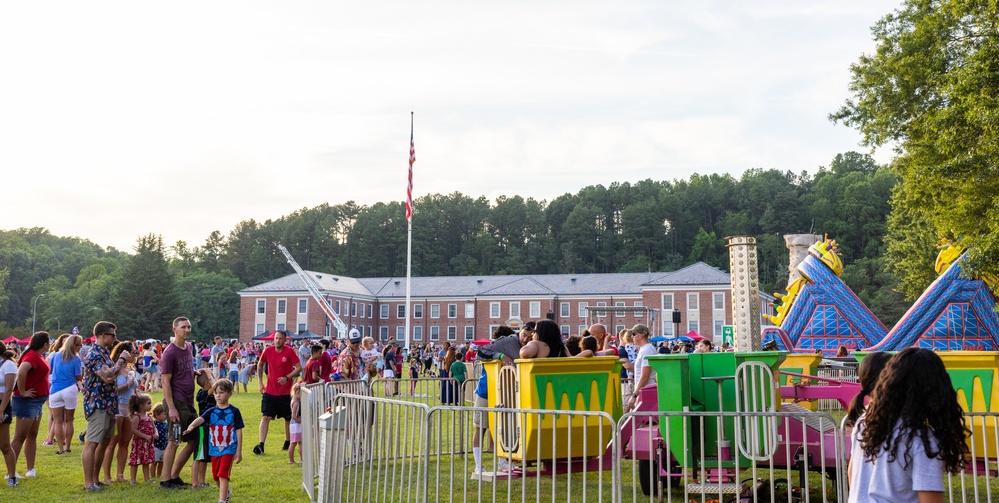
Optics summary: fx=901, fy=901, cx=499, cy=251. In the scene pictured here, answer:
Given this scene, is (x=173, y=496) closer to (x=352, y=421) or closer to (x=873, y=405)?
(x=352, y=421)

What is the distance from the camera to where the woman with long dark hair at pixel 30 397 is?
34.7 feet

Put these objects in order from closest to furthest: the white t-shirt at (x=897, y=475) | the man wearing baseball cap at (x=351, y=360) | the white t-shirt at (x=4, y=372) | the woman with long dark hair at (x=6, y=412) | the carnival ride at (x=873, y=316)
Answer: the white t-shirt at (x=897, y=475) < the woman with long dark hair at (x=6, y=412) < the white t-shirt at (x=4, y=372) < the man wearing baseball cap at (x=351, y=360) < the carnival ride at (x=873, y=316)

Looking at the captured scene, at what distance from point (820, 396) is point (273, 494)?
6392 mm

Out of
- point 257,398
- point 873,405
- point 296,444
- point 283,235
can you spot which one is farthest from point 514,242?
point 873,405

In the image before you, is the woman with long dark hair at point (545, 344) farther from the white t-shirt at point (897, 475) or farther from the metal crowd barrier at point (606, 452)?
the white t-shirt at point (897, 475)

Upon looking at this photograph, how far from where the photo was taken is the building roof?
85.4 meters

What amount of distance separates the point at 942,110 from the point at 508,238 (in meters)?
119

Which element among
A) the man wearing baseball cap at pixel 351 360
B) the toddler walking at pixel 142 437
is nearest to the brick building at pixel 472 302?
the man wearing baseball cap at pixel 351 360

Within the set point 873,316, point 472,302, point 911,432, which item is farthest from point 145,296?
point 911,432

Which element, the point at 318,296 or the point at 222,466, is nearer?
the point at 222,466

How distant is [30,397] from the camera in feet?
34.8

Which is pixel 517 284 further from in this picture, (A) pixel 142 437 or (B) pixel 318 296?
(A) pixel 142 437

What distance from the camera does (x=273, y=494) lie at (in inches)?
389

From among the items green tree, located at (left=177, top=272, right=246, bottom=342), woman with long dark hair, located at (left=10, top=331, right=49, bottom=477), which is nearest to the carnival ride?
woman with long dark hair, located at (left=10, top=331, right=49, bottom=477)
